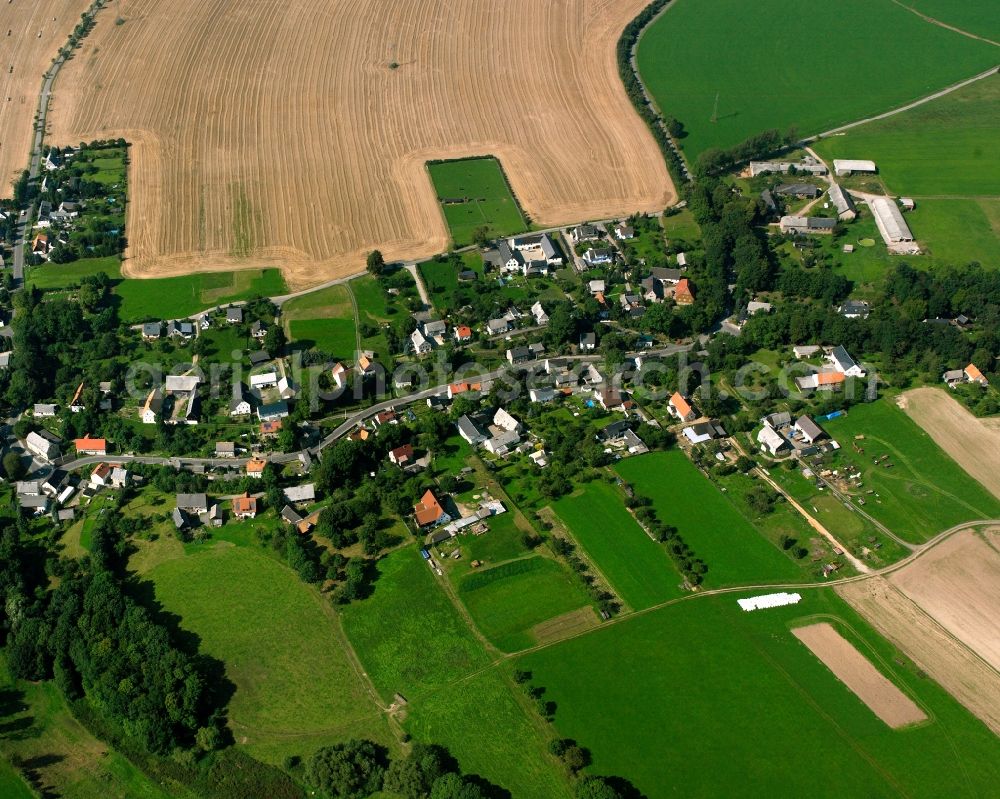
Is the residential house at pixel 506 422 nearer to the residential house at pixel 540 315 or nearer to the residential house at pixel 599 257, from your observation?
→ the residential house at pixel 540 315

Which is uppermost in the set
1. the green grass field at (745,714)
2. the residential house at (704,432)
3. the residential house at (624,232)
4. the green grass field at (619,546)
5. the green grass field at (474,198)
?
the green grass field at (474,198)

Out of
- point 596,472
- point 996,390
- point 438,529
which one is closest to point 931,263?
point 996,390

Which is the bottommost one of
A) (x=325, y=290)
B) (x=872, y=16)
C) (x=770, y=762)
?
(x=770, y=762)

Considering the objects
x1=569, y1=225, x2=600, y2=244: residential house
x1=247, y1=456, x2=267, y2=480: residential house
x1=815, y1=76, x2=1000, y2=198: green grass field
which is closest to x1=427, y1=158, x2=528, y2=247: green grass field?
x1=569, y1=225, x2=600, y2=244: residential house

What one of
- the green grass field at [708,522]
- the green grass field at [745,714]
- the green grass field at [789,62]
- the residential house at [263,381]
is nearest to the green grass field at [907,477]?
the green grass field at [708,522]

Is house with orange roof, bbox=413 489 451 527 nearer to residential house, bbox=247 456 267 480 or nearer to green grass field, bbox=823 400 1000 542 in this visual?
residential house, bbox=247 456 267 480

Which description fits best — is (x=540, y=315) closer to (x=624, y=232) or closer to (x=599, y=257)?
(x=599, y=257)

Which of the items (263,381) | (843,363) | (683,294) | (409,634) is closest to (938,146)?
(683,294)

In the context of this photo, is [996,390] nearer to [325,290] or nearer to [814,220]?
[814,220]
